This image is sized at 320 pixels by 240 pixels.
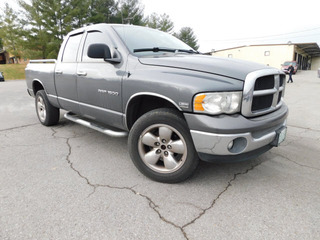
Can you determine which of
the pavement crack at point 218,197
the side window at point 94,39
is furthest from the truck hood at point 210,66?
the pavement crack at point 218,197

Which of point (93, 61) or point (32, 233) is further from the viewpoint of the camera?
point (93, 61)

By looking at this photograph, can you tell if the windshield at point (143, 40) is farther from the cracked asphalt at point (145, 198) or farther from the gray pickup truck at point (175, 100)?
the cracked asphalt at point (145, 198)

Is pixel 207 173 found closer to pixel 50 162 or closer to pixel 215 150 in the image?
pixel 215 150

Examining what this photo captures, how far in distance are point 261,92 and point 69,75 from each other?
289cm

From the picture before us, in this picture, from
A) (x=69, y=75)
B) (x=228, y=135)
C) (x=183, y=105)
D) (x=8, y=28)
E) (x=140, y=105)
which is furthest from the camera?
(x=8, y=28)

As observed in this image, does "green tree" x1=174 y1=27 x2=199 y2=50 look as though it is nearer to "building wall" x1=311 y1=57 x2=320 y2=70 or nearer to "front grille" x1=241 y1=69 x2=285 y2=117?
"building wall" x1=311 y1=57 x2=320 y2=70

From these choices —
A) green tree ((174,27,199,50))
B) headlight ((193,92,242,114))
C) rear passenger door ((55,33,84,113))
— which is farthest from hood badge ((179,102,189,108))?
green tree ((174,27,199,50))

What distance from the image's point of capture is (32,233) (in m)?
1.80

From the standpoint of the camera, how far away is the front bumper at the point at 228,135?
80.9 inches

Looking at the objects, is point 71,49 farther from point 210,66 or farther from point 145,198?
point 145,198

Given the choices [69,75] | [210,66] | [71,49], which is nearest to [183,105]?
[210,66]

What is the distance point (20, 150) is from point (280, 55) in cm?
4357

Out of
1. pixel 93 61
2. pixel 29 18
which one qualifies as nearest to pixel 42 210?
pixel 93 61

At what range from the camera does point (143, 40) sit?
124 inches
